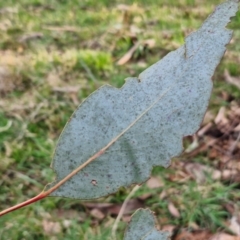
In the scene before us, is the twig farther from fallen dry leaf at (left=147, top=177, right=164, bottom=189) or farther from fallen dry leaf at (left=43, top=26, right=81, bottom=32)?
fallen dry leaf at (left=43, top=26, right=81, bottom=32)

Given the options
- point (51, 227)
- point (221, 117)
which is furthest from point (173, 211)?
point (221, 117)

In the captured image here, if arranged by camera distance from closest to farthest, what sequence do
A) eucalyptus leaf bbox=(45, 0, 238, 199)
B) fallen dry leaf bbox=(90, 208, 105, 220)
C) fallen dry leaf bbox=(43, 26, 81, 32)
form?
1. eucalyptus leaf bbox=(45, 0, 238, 199)
2. fallen dry leaf bbox=(90, 208, 105, 220)
3. fallen dry leaf bbox=(43, 26, 81, 32)

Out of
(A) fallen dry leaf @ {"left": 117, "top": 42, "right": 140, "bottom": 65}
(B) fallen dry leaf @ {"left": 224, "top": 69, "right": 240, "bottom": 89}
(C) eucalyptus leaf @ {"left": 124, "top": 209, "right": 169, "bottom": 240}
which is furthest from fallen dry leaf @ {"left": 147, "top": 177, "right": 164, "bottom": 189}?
(C) eucalyptus leaf @ {"left": 124, "top": 209, "right": 169, "bottom": 240}

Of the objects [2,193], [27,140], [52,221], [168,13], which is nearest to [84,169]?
[52,221]

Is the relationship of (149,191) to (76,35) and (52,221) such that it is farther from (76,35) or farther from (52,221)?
(76,35)

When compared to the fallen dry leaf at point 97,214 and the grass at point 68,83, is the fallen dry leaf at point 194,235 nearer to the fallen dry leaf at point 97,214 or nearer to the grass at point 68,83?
the grass at point 68,83

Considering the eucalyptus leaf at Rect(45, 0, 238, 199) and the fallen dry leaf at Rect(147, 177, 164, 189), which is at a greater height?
the fallen dry leaf at Rect(147, 177, 164, 189)

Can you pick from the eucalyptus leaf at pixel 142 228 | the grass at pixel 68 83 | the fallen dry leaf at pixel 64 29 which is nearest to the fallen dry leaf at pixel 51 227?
the grass at pixel 68 83
